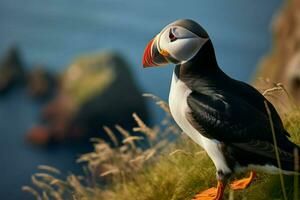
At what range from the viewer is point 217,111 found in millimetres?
3678

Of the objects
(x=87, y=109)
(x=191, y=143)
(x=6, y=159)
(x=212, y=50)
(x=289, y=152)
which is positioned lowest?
(x=6, y=159)

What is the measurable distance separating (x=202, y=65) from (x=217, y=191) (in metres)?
0.87

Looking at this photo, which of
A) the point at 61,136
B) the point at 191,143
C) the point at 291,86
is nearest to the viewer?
the point at 191,143

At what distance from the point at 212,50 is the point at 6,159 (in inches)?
1711

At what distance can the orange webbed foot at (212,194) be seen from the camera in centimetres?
393

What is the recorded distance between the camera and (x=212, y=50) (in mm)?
3910

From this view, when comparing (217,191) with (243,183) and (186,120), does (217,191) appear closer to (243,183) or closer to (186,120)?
(243,183)

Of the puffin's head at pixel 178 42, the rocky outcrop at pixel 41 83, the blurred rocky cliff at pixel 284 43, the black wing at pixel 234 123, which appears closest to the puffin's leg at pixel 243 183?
the black wing at pixel 234 123

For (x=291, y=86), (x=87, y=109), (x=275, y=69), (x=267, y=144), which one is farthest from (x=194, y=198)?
(x=87, y=109)

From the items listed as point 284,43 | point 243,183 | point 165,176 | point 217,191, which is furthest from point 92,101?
point 217,191

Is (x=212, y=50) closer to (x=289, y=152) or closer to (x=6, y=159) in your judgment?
(x=289, y=152)

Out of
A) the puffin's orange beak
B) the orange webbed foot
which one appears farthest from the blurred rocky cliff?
the puffin's orange beak

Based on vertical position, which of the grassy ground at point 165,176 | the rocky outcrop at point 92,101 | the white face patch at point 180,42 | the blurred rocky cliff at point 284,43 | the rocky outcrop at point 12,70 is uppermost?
the white face patch at point 180,42

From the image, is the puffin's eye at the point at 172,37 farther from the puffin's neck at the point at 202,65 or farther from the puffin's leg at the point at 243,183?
the puffin's leg at the point at 243,183
